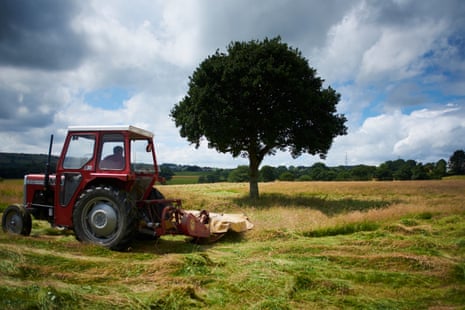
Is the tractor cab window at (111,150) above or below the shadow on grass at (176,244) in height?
above

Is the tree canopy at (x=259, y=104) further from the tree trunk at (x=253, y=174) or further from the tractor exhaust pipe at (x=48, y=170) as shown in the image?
the tractor exhaust pipe at (x=48, y=170)

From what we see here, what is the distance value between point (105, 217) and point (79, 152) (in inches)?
65.5

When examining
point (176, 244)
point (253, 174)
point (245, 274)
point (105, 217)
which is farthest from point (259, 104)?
point (245, 274)

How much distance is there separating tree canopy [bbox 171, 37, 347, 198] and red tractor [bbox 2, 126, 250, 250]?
8.68 metres

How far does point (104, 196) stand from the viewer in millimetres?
6234

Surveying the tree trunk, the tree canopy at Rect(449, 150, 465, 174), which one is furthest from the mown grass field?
the tree canopy at Rect(449, 150, 465, 174)

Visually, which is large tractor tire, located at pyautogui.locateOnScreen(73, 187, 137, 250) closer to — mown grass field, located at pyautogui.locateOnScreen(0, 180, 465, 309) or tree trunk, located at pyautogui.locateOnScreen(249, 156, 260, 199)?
mown grass field, located at pyautogui.locateOnScreen(0, 180, 465, 309)

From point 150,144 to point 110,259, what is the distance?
2883 millimetres

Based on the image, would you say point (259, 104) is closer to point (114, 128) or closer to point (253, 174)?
point (253, 174)

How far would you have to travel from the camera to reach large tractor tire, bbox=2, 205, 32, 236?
288 inches

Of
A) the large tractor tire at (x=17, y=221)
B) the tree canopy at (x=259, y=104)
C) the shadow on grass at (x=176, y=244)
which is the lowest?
the shadow on grass at (x=176, y=244)

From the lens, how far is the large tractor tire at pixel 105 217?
6035 millimetres

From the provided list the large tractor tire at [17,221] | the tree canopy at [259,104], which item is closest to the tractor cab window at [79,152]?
the large tractor tire at [17,221]

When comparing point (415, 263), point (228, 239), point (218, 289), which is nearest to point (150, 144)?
point (228, 239)
